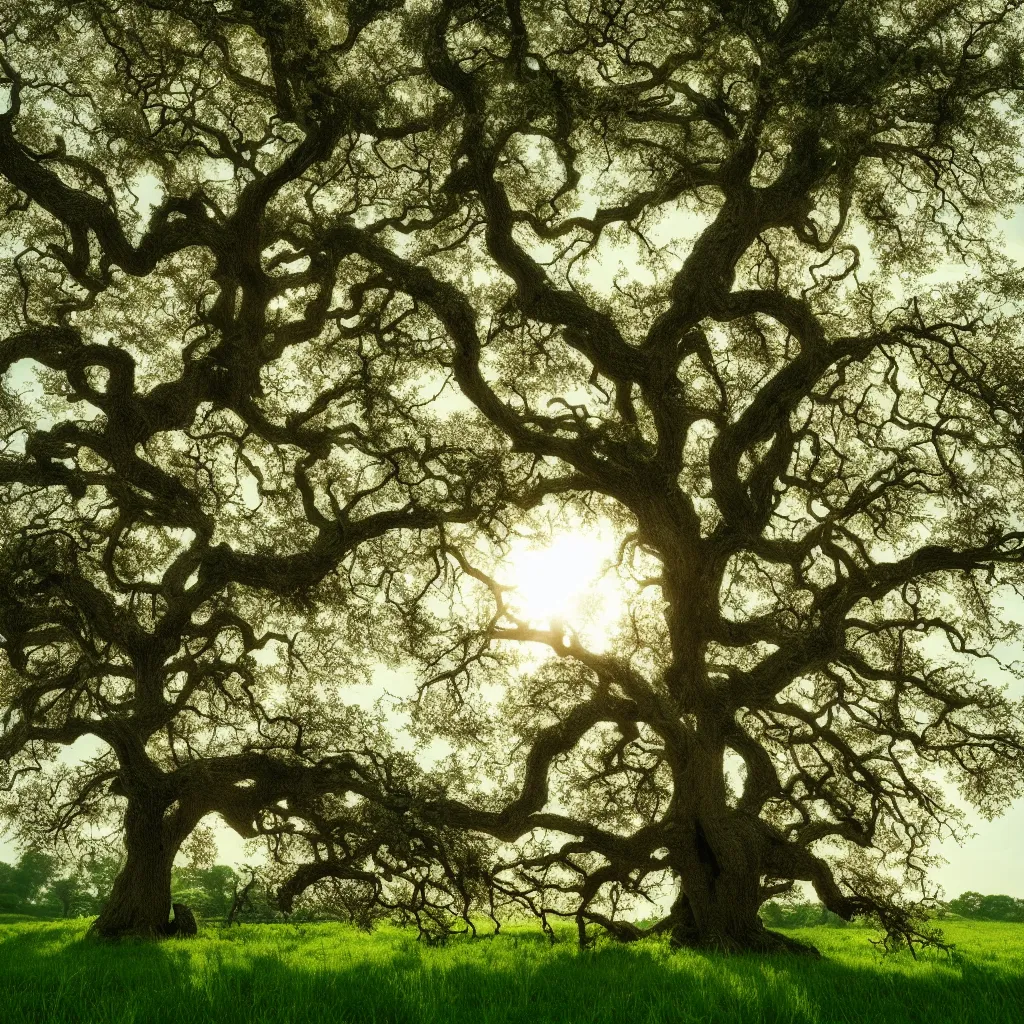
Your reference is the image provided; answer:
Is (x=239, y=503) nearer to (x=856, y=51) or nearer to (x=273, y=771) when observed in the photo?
(x=273, y=771)

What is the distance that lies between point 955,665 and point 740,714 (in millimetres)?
A: 4104

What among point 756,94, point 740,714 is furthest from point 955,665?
point 756,94

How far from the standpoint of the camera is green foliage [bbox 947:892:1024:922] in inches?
1601

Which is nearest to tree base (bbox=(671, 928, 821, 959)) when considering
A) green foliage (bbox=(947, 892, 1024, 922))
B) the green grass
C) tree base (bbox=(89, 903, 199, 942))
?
the green grass

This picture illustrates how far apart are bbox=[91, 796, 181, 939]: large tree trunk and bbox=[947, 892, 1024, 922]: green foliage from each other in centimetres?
4000

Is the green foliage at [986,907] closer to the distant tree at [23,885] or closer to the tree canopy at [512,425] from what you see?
the tree canopy at [512,425]

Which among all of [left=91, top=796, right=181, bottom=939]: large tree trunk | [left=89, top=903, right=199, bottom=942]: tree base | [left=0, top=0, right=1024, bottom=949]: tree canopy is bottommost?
[left=89, top=903, right=199, bottom=942]: tree base

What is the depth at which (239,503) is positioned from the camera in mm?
15797

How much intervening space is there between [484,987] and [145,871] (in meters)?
10.0

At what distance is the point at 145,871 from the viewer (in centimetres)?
1378

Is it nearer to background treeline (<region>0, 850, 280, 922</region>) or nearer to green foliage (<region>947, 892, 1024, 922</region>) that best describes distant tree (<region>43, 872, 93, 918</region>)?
background treeline (<region>0, 850, 280, 922</region>)

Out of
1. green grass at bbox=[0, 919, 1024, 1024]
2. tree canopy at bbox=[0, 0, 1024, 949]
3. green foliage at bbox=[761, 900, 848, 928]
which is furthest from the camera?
green foliage at bbox=[761, 900, 848, 928]

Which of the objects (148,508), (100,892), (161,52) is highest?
(161,52)

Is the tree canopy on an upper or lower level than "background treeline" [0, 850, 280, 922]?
upper
